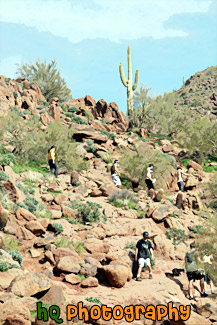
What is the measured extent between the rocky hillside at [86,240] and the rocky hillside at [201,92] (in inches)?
1347

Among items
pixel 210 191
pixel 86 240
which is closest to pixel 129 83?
pixel 210 191

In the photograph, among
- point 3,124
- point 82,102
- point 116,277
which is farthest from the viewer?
point 82,102

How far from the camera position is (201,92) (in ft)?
188

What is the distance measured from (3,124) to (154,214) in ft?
31.4

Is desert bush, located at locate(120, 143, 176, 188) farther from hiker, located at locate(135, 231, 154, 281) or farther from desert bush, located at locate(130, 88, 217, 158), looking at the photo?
hiker, located at locate(135, 231, 154, 281)

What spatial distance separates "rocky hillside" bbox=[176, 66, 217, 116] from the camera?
51.7 m

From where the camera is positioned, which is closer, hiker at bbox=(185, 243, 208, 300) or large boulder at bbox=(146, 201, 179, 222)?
hiker at bbox=(185, 243, 208, 300)

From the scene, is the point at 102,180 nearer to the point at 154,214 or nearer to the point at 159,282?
the point at 154,214

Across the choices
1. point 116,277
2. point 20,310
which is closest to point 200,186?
point 116,277

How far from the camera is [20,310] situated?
17.5 ft

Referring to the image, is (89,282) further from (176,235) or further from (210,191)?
(210,191)

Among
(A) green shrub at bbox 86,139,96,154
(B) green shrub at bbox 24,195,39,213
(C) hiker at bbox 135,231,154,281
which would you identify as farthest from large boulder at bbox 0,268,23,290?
(A) green shrub at bbox 86,139,96,154

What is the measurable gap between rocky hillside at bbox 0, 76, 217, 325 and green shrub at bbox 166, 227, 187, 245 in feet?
0.12

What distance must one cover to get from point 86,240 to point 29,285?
13.7ft
